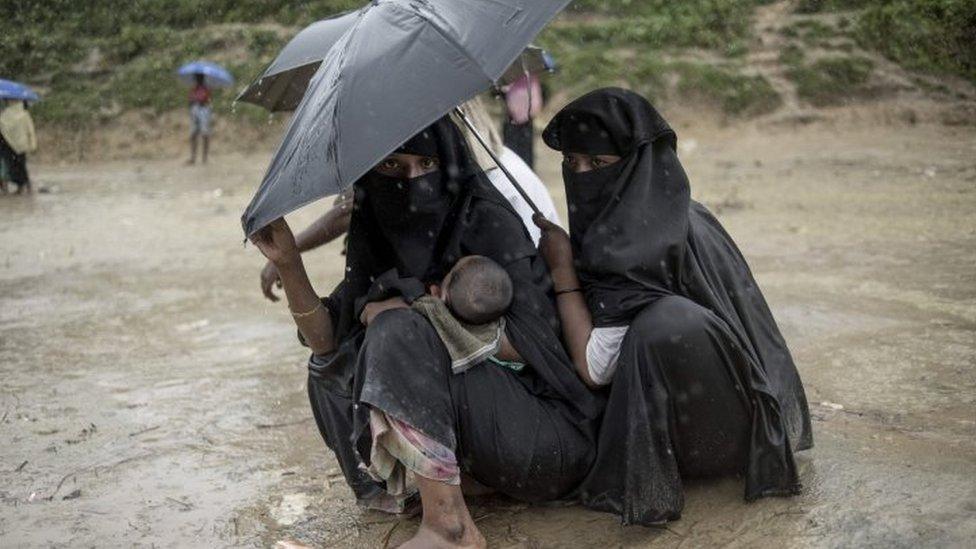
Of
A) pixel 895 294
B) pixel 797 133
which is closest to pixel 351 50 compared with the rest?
pixel 895 294

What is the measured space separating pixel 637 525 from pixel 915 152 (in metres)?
10.9

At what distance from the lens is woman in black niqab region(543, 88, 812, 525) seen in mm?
2955

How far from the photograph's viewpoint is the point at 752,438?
3057 millimetres

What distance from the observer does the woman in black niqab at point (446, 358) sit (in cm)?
295

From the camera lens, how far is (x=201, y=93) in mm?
17422

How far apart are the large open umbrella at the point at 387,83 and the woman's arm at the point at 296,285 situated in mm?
197

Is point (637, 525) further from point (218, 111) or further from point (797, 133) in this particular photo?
point (218, 111)

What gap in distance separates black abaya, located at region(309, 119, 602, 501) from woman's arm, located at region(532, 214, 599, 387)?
3 centimetres

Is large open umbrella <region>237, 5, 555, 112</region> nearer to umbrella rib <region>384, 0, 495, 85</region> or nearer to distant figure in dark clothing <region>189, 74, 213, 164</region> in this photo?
umbrella rib <region>384, 0, 495, 85</region>

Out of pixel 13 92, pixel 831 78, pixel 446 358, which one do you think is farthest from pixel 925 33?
pixel 13 92

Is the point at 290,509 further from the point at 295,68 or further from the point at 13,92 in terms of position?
the point at 13,92

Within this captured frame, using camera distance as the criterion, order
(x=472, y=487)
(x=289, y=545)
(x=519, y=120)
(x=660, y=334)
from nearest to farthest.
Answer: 1. (x=660, y=334)
2. (x=289, y=545)
3. (x=472, y=487)
4. (x=519, y=120)

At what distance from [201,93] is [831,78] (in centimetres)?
1016

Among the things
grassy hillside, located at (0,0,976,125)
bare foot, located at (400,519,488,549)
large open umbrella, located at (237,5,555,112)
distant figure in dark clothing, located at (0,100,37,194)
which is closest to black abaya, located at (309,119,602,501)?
bare foot, located at (400,519,488,549)
